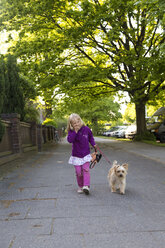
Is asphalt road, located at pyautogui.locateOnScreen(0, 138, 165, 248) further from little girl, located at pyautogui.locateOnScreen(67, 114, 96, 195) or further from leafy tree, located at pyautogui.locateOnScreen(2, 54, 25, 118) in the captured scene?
leafy tree, located at pyautogui.locateOnScreen(2, 54, 25, 118)

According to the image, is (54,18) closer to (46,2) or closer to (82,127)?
(46,2)

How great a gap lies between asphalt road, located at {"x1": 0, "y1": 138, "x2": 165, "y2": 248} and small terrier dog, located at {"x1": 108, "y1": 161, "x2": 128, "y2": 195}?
0.15 meters

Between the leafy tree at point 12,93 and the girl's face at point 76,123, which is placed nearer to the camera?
the girl's face at point 76,123

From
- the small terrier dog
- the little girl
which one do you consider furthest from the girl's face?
the small terrier dog

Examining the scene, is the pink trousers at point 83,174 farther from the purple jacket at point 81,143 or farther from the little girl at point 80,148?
the purple jacket at point 81,143

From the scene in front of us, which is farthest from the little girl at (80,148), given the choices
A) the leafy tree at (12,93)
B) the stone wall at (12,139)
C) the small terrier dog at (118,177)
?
the leafy tree at (12,93)

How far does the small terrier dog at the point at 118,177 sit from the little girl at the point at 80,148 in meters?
0.47

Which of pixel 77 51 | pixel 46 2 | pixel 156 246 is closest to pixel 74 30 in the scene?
pixel 46 2

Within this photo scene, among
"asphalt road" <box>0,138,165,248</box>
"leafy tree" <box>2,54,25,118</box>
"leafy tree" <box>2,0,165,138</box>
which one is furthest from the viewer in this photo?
"leafy tree" <box>2,0,165,138</box>

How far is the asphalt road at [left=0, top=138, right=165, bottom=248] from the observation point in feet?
10.1

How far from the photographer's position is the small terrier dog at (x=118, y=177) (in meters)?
5.05

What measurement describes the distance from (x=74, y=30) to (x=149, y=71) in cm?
487

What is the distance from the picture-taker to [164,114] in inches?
1024

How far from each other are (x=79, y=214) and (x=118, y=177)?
137 cm
